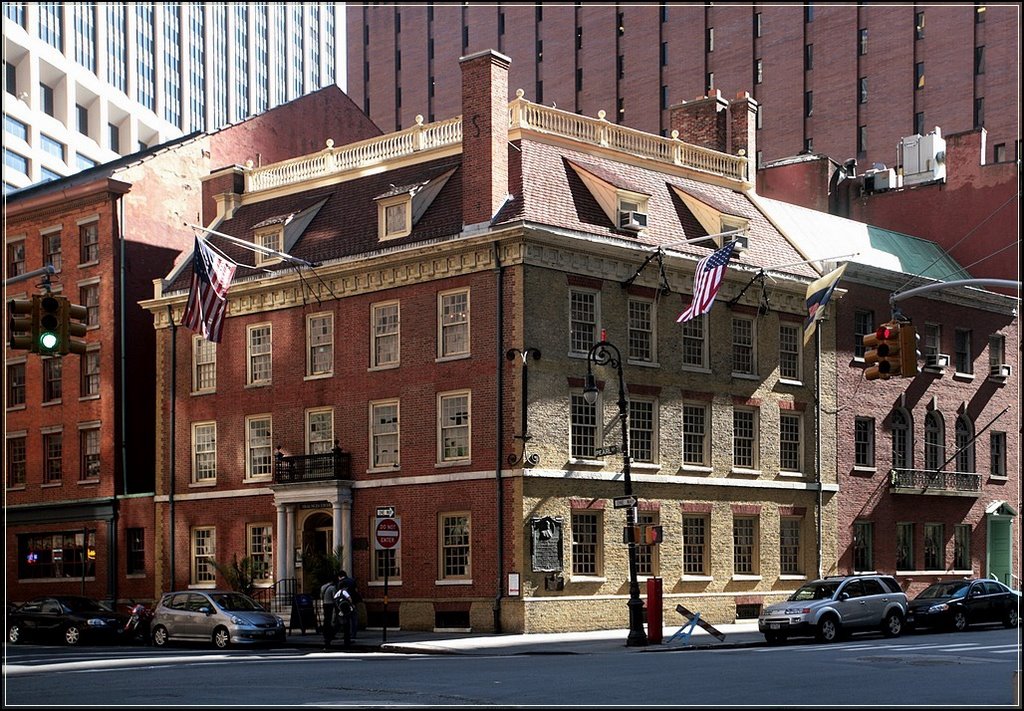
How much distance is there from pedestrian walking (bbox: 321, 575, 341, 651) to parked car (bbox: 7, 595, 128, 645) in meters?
5.86

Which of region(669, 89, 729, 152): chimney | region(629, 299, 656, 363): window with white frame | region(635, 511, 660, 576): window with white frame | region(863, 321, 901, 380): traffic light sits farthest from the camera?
region(669, 89, 729, 152): chimney

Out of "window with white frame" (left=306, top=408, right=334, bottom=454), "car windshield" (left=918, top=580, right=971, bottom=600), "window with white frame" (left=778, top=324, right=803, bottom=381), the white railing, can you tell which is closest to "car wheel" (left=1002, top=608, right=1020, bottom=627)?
"car windshield" (left=918, top=580, right=971, bottom=600)

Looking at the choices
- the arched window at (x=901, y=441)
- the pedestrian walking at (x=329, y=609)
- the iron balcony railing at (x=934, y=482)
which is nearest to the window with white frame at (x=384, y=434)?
the pedestrian walking at (x=329, y=609)

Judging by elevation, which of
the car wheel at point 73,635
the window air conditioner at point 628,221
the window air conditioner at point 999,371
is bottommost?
the car wheel at point 73,635

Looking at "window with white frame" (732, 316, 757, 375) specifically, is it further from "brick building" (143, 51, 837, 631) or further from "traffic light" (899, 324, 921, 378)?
"traffic light" (899, 324, 921, 378)

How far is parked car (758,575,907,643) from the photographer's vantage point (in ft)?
123

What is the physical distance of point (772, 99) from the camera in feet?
316

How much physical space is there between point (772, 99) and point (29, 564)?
5564cm

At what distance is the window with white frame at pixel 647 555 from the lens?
46.6 metres

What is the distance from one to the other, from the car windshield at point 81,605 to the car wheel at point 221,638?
17.7 feet

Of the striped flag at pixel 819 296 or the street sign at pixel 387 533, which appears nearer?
the street sign at pixel 387 533

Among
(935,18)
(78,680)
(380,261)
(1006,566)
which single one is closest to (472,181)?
(380,261)

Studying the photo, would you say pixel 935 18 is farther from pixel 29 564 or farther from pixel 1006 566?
pixel 29 564

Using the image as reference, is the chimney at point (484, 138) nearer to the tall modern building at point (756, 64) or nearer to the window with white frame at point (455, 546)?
the window with white frame at point (455, 546)
